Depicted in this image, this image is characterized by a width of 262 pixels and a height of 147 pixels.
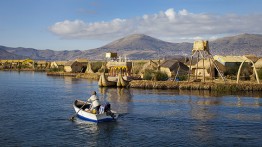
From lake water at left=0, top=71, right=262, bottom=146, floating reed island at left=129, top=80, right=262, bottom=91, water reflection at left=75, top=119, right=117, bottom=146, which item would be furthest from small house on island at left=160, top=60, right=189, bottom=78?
water reflection at left=75, top=119, right=117, bottom=146

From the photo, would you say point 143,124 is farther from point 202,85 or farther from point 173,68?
→ point 173,68

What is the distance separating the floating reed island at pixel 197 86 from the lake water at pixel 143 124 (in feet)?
29.4

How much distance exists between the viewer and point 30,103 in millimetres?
37719

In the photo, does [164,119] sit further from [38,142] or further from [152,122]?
[38,142]

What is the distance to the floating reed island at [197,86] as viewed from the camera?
48625mm

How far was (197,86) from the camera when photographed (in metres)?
50.9

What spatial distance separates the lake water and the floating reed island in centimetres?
896

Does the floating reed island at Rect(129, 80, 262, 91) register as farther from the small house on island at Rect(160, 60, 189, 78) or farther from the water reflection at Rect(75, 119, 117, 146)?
the water reflection at Rect(75, 119, 117, 146)

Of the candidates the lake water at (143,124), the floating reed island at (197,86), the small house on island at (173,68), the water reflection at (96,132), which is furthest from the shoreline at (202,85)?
the water reflection at (96,132)

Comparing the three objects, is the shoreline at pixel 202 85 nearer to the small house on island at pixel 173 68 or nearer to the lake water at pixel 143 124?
the lake water at pixel 143 124

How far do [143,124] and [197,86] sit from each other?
85.3 feet

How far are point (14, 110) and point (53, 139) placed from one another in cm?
1187

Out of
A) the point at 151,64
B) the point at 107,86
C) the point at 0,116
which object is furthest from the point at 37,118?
the point at 151,64

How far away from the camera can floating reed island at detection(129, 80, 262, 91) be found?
4862 cm
